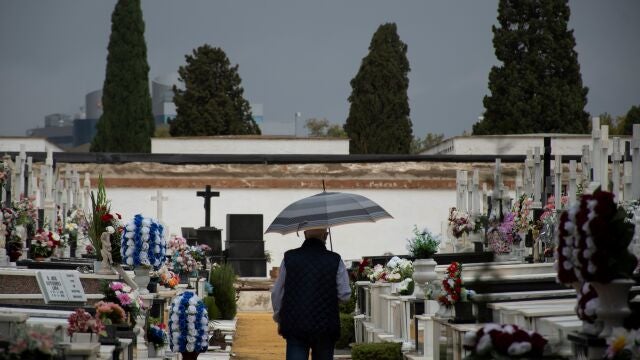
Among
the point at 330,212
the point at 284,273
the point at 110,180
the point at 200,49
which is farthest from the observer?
the point at 200,49

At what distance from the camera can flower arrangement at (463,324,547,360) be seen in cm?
739

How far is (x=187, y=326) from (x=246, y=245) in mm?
18706

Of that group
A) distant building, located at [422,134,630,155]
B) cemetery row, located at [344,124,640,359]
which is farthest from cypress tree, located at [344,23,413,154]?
cemetery row, located at [344,124,640,359]

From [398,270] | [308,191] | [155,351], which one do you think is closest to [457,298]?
[155,351]

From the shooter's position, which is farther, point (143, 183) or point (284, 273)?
point (143, 183)

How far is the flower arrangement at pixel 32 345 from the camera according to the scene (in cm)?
643

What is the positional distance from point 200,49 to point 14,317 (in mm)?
41943

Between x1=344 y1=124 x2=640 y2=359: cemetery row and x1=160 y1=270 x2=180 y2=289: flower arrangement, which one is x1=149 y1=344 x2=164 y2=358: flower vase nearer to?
x1=344 y1=124 x2=640 y2=359: cemetery row

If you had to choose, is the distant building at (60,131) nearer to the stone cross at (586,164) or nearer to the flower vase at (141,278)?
the stone cross at (586,164)

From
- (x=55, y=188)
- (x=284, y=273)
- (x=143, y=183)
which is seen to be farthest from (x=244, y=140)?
(x=284, y=273)

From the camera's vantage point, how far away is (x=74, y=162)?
3525 cm

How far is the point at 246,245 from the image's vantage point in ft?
99.4

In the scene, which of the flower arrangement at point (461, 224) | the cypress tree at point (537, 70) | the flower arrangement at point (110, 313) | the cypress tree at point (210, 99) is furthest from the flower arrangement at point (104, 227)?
the cypress tree at point (210, 99)

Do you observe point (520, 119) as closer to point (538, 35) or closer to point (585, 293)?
point (538, 35)
